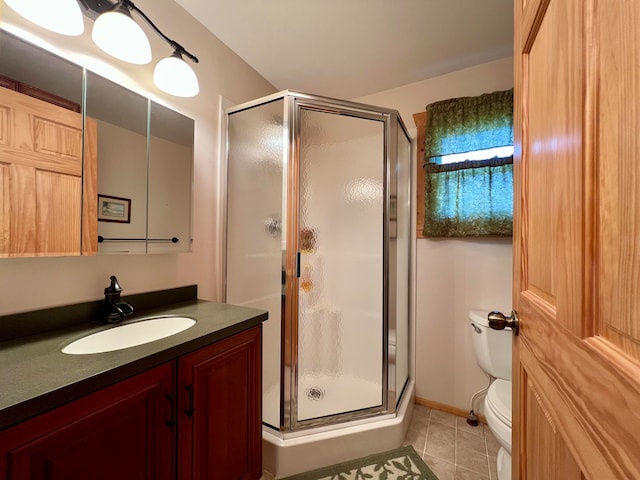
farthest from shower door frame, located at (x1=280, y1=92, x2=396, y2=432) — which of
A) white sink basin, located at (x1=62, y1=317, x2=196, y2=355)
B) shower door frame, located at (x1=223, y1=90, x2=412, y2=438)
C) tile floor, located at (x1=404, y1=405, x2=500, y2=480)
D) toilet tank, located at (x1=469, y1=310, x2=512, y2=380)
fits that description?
toilet tank, located at (x1=469, y1=310, x2=512, y2=380)

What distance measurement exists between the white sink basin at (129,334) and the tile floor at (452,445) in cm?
144

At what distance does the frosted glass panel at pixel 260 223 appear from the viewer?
1.51 metres

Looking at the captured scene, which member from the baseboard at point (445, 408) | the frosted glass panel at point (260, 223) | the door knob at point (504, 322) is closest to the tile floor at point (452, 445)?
the baseboard at point (445, 408)

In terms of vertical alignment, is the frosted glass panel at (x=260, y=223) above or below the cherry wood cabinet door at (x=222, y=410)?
above

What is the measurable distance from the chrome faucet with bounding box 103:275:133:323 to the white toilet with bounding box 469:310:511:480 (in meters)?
1.60

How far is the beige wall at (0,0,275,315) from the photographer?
3.09ft

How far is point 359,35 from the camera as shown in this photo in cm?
157

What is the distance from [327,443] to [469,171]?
5.75ft

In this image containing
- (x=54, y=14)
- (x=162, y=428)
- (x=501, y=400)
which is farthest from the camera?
(x=501, y=400)

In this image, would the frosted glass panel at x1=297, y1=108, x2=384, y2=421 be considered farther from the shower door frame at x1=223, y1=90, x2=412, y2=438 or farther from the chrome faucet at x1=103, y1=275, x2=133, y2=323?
the chrome faucet at x1=103, y1=275, x2=133, y2=323

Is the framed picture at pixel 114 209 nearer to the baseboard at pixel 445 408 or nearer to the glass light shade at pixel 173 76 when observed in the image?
the glass light shade at pixel 173 76

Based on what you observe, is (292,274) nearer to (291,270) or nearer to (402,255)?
(291,270)

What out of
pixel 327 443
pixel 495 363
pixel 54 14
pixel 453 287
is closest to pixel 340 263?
pixel 453 287

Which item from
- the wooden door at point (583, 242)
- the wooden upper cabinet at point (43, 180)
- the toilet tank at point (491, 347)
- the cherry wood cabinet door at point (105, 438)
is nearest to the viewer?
the wooden door at point (583, 242)
